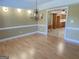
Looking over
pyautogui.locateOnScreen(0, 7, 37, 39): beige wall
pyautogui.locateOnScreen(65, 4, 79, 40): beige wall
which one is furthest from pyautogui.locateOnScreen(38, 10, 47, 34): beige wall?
pyautogui.locateOnScreen(65, 4, 79, 40): beige wall

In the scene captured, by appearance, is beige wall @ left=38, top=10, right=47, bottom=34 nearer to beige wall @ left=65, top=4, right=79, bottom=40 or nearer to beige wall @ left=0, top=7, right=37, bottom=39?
beige wall @ left=0, top=7, right=37, bottom=39

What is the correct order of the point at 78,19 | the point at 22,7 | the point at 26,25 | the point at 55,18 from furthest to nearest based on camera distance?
the point at 55,18 → the point at 26,25 → the point at 22,7 → the point at 78,19

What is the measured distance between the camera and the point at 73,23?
532 centimetres

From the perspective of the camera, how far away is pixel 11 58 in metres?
3.10

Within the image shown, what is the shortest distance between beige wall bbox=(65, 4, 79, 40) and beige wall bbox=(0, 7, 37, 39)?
11.4 feet

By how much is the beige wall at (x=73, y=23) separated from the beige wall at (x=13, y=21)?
3.47 meters

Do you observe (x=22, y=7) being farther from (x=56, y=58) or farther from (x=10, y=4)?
(x=56, y=58)

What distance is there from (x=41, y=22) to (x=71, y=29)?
3145mm

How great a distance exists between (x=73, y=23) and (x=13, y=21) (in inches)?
171

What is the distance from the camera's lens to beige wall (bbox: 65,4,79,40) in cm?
510

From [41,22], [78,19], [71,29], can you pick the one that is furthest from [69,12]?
[41,22]

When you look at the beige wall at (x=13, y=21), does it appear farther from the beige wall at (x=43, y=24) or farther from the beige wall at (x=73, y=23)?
the beige wall at (x=73, y=23)

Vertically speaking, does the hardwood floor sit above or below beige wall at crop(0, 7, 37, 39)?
below

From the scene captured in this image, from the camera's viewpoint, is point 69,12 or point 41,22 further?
point 41,22
